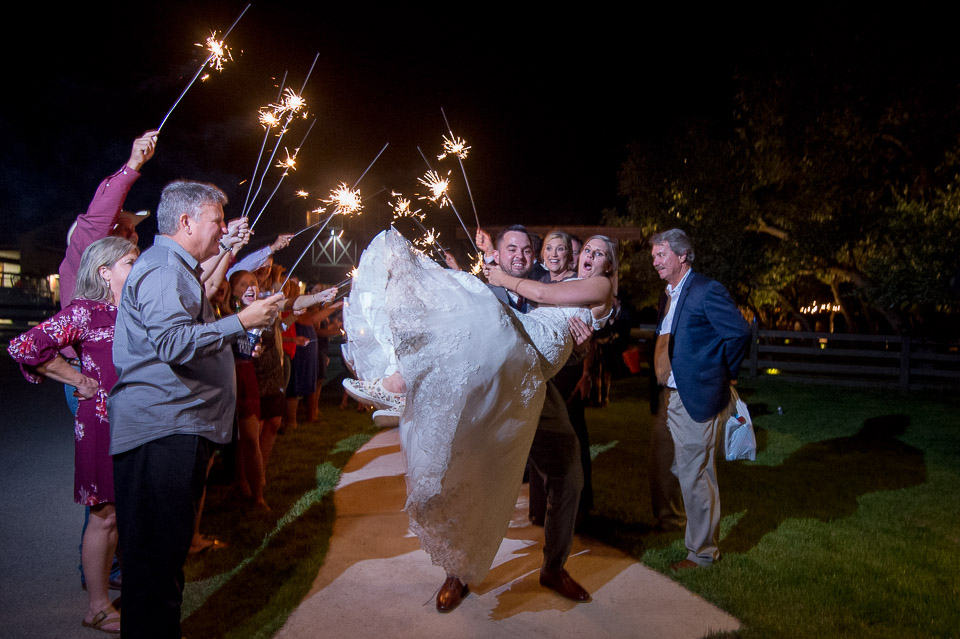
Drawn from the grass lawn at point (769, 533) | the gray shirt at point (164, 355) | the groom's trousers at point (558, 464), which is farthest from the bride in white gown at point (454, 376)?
the grass lawn at point (769, 533)

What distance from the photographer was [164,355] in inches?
90.0

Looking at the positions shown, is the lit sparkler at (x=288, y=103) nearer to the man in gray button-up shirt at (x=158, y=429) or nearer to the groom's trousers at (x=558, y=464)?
the man in gray button-up shirt at (x=158, y=429)

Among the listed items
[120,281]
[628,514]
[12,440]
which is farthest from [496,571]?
[12,440]

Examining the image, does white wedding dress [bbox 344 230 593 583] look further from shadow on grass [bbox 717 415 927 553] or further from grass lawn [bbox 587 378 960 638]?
shadow on grass [bbox 717 415 927 553]

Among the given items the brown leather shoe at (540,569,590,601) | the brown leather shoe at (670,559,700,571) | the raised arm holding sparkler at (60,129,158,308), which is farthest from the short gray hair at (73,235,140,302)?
the brown leather shoe at (670,559,700,571)

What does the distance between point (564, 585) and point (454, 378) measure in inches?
62.0

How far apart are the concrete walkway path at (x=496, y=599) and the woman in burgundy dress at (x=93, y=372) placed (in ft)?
3.31

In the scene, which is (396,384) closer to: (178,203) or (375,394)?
(375,394)

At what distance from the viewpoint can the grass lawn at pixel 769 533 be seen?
3402 millimetres

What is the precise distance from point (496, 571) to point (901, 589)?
2.56m

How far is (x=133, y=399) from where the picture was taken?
2.44m

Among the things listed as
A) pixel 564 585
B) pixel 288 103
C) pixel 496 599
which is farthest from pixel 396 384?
pixel 288 103

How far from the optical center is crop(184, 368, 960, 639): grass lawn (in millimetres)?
3402

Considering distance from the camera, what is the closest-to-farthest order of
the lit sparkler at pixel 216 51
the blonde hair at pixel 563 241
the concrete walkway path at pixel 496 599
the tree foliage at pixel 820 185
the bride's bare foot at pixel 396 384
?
the bride's bare foot at pixel 396 384 < the concrete walkway path at pixel 496 599 < the lit sparkler at pixel 216 51 < the blonde hair at pixel 563 241 < the tree foliage at pixel 820 185
